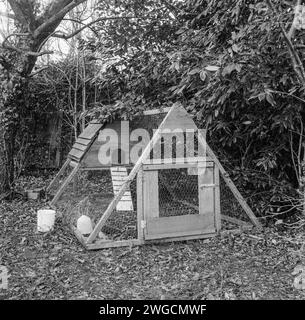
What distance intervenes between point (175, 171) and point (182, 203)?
0.60 meters

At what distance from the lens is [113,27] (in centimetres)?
684

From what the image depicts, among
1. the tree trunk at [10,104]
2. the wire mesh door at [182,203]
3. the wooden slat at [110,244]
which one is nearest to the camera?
the wooden slat at [110,244]

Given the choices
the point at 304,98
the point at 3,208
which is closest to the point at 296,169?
the point at 304,98

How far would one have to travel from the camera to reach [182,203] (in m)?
5.11

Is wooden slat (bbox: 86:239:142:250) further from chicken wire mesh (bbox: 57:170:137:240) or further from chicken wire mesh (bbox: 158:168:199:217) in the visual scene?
chicken wire mesh (bbox: 158:168:199:217)

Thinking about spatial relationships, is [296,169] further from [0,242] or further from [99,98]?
[99,98]

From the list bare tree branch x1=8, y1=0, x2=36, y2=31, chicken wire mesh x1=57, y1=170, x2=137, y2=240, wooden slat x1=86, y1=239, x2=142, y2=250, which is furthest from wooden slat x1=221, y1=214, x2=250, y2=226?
bare tree branch x1=8, y1=0, x2=36, y2=31

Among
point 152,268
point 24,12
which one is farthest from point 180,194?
point 24,12

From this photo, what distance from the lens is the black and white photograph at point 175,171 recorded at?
3.48 meters

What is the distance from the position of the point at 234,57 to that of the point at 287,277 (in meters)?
2.33

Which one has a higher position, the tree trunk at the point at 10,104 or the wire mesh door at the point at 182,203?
the tree trunk at the point at 10,104

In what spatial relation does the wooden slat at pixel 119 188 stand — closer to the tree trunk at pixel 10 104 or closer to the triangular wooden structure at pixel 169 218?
the triangular wooden structure at pixel 169 218

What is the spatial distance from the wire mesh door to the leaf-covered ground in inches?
6.8

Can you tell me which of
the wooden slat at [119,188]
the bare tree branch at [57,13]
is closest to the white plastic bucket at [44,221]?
the wooden slat at [119,188]
